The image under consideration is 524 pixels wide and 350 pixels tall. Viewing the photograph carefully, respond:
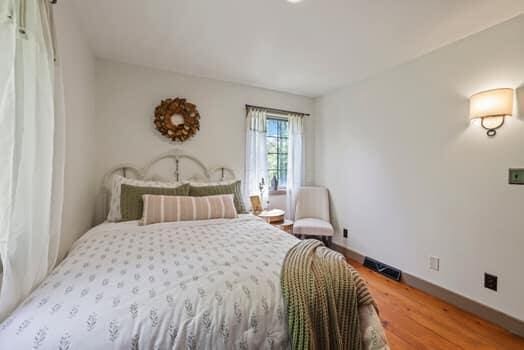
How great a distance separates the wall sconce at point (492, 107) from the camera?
1.74m

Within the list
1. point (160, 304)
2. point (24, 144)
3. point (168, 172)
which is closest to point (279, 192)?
point (168, 172)

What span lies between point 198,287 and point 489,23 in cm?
281

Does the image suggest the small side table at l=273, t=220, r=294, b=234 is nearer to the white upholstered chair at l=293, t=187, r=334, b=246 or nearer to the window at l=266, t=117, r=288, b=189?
the white upholstered chair at l=293, t=187, r=334, b=246

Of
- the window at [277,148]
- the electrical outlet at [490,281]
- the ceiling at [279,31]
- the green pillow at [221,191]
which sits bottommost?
the electrical outlet at [490,281]

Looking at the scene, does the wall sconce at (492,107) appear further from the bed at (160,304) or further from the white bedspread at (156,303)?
the white bedspread at (156,303)

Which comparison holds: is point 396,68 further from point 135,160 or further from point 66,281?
point 66,281

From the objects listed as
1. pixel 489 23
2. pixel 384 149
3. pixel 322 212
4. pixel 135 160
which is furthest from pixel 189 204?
pixel 489 23

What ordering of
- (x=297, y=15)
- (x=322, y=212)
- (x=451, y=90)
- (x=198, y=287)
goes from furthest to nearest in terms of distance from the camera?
(x=322, y=212) < (x=451, y=90) < (x=297, y=15) < (x=198, y=287)

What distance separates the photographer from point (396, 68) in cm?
258

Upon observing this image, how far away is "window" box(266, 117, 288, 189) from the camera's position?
3475 millimetres

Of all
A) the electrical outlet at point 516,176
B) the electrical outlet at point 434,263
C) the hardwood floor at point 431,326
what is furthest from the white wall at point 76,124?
the electrical outlet at point 516,176

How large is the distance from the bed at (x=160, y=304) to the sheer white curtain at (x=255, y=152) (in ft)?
6.00

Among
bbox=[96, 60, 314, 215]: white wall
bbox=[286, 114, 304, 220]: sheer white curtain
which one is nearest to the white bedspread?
bbox=[96, 60, 314, 215]: white wall

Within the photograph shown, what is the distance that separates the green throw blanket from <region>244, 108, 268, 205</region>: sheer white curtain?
6.55 ft
